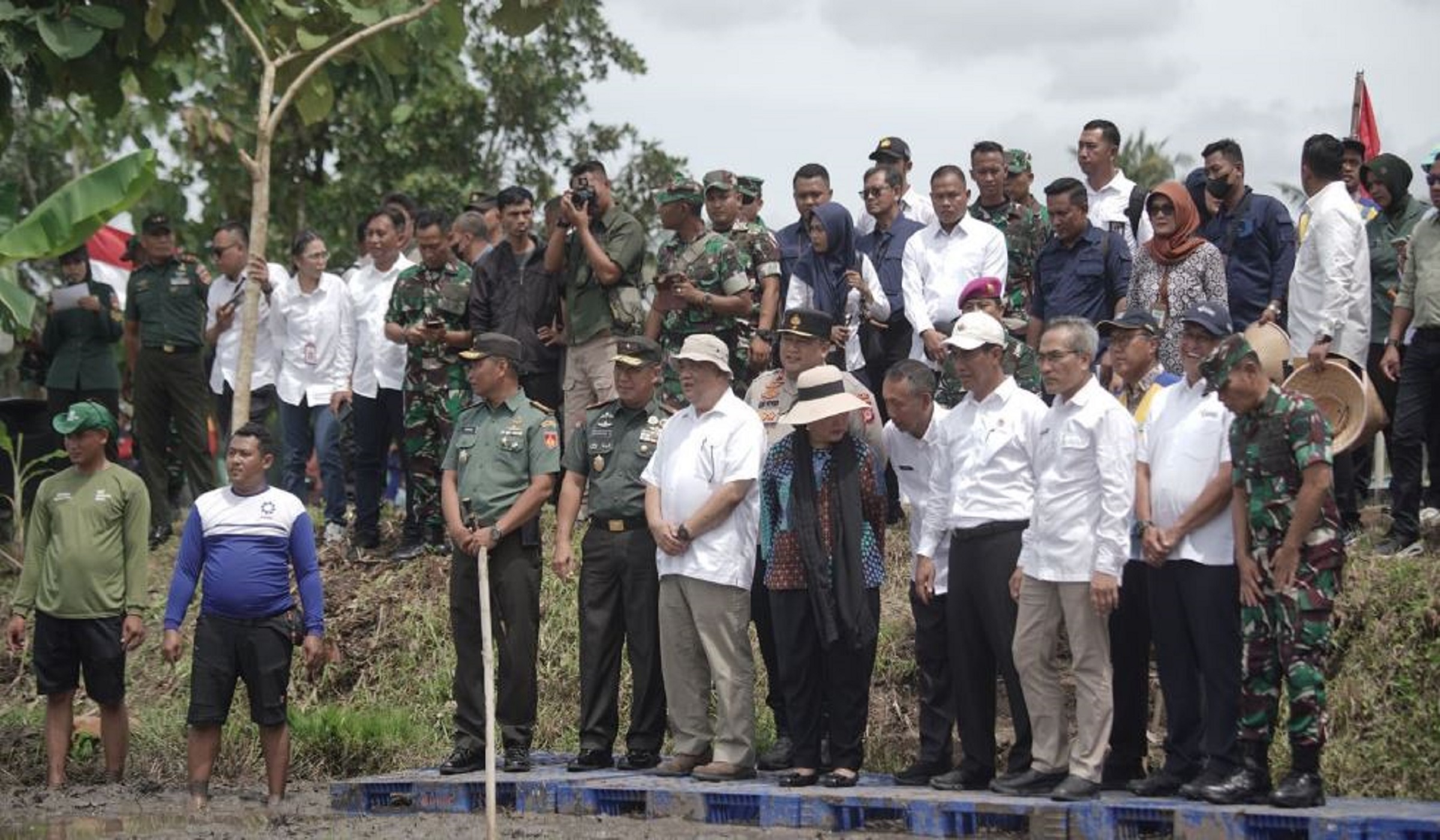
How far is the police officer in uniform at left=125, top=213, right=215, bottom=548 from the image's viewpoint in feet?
45.6

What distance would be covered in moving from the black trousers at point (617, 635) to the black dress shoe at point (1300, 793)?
134 inches

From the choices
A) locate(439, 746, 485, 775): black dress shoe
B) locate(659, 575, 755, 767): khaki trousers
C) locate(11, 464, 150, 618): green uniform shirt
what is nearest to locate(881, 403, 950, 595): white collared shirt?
locate(659, 575, 755, 767): khaki trousers

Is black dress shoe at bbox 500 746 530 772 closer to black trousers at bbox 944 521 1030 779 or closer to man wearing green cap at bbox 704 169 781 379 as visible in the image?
black trousers at bbox 944 521 1030 779

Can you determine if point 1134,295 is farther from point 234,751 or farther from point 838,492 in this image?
point 234,751

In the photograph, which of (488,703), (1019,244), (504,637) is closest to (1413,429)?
(1019,244)

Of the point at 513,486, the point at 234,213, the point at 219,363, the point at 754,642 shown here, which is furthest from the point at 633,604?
the point at 234,213

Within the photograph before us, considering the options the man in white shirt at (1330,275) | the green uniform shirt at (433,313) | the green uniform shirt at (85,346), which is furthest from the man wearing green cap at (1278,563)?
the green uniform shirt at (85,346)

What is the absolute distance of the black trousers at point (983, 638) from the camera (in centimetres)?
869

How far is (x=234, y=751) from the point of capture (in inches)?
455

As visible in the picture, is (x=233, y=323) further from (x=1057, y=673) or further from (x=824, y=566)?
(x=1057, y=673)

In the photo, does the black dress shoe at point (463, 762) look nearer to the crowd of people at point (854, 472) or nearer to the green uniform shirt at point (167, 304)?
the crowd of people at point (854, 472)

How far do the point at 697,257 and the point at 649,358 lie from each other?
1.47m

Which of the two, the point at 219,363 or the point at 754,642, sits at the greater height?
the point at 219,363

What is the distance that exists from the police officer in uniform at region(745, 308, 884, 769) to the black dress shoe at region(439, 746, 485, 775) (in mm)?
1498
